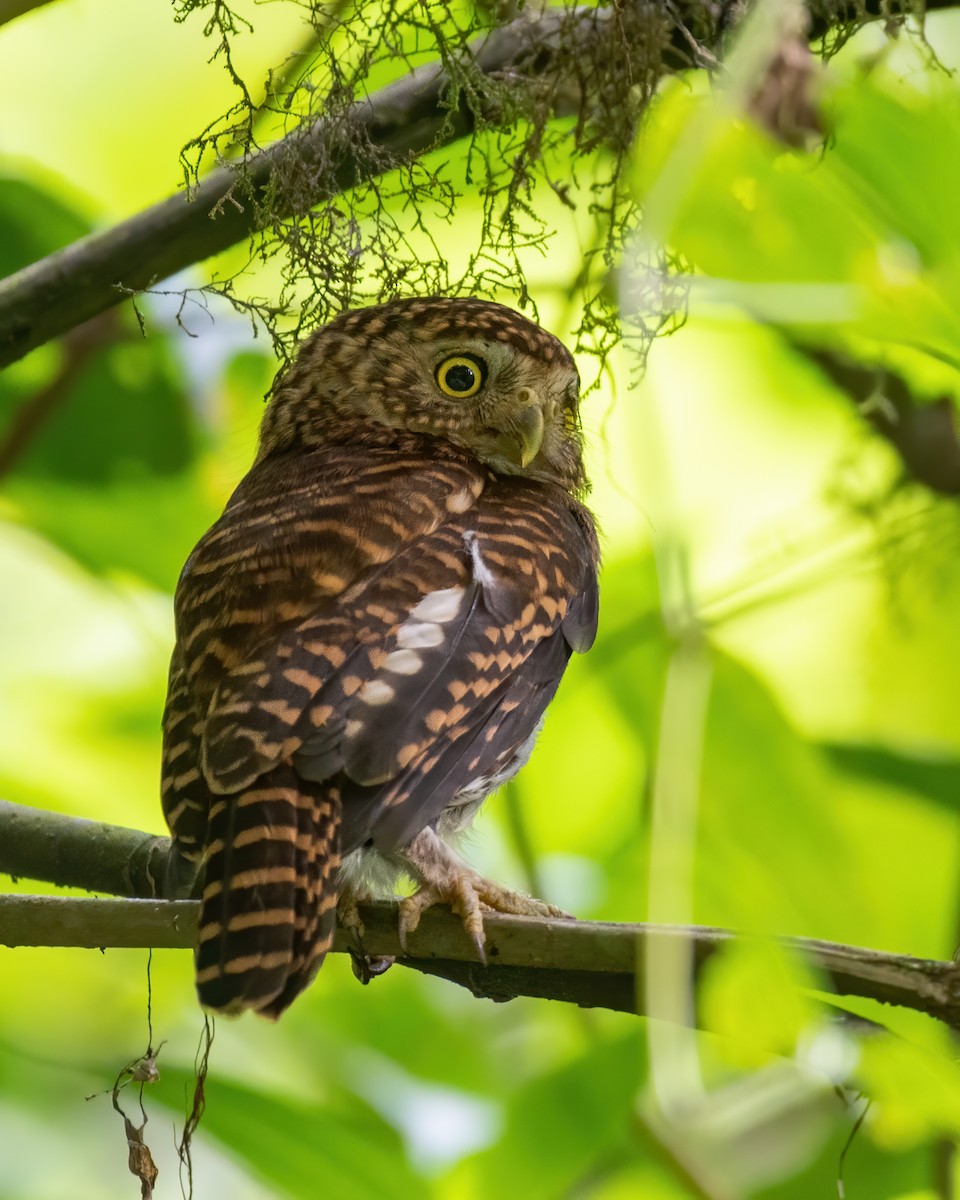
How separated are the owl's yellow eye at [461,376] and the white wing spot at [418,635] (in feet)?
2.25

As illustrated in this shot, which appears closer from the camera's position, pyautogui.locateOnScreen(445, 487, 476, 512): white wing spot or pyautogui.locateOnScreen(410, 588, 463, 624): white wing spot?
pyautogui.locateOnScreen(410, 588, 463, 624): white wing spot

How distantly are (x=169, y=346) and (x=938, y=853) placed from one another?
153 cm

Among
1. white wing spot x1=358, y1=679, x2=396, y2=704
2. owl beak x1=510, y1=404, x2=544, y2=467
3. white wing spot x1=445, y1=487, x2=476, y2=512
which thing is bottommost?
white wing spot x1=358, y1=679, x2=396, y2=704

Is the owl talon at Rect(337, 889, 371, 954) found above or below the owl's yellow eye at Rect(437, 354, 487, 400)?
below

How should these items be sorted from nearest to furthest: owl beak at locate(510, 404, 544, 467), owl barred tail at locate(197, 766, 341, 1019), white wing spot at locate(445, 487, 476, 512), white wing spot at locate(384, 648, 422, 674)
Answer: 1. owl barred tail at locate(197, 766, 341, 1019)
2. white wing spot at locate(384, 648, 422, 674)
3. white wing spot at locate(445, 487, 476, 512)
4. owl beak at locate(510, 404, 544, 467)

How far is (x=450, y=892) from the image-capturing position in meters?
1.90

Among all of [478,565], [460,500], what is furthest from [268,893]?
[460,500]

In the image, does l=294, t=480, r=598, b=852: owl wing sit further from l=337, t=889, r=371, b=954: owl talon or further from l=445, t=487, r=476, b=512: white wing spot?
l=337, t=889, r=371, b=954: owl talon

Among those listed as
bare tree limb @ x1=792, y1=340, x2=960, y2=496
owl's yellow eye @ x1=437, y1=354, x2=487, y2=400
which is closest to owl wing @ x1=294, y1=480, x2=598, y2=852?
owl's yellow eye @ x1=437, y1=354, x2=487, y2=400

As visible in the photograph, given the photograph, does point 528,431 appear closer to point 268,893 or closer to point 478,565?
point 478,565

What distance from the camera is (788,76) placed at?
1873mm

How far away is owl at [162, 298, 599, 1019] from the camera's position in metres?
1.65

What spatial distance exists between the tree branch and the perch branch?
61 centimetres

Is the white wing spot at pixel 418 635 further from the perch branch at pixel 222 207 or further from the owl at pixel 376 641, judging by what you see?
the perch branch at pixel 222 207
